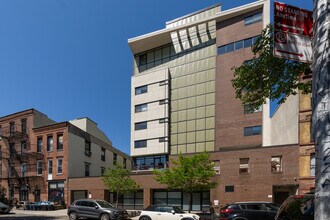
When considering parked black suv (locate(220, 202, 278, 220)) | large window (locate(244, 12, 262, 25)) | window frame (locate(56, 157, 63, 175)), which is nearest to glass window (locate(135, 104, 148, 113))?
window frame (locate(56, 157, 63, 175))

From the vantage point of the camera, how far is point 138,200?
128 ft

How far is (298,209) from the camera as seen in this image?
8.59 metres

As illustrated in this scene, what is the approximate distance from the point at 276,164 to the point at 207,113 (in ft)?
48.2

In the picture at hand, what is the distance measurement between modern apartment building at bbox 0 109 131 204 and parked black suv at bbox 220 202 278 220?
1092 inches

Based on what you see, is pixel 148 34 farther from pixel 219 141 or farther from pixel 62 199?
pixel 62 199

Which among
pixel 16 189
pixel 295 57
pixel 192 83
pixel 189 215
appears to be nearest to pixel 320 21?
pixel 295 57

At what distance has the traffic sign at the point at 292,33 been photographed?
4.21 metres

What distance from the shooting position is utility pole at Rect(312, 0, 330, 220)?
2.60 metres

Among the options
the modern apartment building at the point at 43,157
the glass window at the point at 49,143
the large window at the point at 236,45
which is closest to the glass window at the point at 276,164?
the large window at the point at 236,45

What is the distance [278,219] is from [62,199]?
38214 mm

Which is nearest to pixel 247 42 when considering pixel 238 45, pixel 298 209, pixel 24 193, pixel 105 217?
pixel 238 45

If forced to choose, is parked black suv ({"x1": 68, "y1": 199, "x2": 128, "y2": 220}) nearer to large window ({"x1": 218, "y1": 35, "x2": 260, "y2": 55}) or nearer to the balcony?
the balcony

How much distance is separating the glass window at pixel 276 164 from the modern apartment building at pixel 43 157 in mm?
20993

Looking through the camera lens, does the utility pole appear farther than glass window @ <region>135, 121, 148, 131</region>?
No
